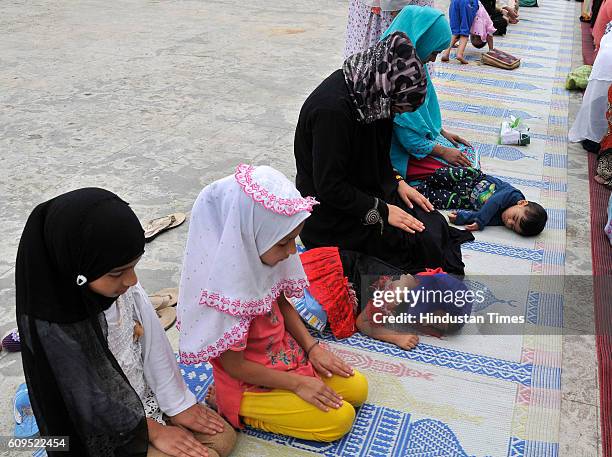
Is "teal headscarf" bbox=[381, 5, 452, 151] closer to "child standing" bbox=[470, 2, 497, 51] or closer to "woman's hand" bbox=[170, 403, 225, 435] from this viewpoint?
"woman's hand" bbox=[170, 403, 225, 435]

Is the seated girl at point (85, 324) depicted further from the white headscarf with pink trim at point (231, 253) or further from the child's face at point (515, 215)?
the child's face at point (515, 215)

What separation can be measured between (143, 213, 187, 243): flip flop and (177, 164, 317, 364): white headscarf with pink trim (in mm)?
1182

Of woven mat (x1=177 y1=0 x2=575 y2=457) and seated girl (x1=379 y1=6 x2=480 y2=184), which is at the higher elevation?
seated girl (x1=379 y1=6 x2=480 y2=184)

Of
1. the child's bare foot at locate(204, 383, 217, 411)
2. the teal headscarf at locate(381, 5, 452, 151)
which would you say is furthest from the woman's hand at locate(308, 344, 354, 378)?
the teal headscarf at locate(381, 5, 452, 151)

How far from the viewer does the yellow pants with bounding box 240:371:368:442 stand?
1.70m

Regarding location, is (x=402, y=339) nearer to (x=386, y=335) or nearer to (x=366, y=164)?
(x=386, y=335)

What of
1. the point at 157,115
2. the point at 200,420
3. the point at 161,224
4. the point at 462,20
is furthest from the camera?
the point at 462,20

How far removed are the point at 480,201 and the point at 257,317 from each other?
70.1 inches

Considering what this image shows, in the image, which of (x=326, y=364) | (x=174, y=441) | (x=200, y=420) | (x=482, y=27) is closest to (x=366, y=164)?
(x=326, y=364)

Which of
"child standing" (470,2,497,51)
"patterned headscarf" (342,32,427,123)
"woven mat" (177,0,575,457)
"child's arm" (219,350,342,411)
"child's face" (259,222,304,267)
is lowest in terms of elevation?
"woven mat" (177,0,575,457)

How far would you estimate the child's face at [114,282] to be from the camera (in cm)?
128

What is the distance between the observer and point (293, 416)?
1.71 m

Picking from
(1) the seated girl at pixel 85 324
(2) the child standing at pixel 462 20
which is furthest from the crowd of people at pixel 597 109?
(1) the seated girl at pixel 85 324

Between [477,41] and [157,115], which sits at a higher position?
[477,41]
